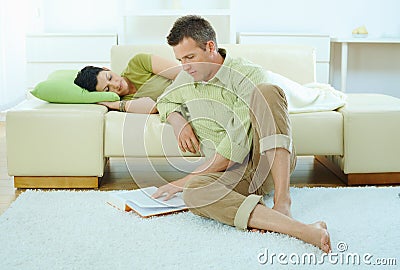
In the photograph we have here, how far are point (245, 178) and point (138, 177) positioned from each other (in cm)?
86

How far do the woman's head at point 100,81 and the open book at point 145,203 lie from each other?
657 millimetres

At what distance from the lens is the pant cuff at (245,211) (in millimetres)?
2139

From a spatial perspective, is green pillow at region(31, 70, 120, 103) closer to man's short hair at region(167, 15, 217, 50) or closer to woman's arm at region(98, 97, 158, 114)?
woman's arm at region(98, 97, 158, 114)

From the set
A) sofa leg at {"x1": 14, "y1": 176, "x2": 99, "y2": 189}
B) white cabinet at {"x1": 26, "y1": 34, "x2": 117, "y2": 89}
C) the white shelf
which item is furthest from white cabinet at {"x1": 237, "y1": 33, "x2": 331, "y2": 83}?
sofa leg at {"x1": 14, "y1": 176, "x2": 99, "y2": 189}

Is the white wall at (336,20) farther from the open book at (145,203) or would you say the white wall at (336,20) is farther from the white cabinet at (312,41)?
the open book at (145,203)

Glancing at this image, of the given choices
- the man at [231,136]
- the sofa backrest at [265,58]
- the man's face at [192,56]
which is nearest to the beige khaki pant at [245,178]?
the man at [231,136]

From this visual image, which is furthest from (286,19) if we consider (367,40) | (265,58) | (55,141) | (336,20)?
(55,141)

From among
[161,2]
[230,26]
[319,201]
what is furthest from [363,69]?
[319,201]

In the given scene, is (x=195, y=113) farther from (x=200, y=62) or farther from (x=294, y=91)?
(x=294, y=91)

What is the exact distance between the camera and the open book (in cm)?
238

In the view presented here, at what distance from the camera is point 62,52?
14.8 feet

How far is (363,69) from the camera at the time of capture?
5.10 meters

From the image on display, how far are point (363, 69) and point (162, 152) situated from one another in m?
2.81

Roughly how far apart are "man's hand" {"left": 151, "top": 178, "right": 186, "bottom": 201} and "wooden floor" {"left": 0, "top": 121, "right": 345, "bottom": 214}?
1.15 ft
